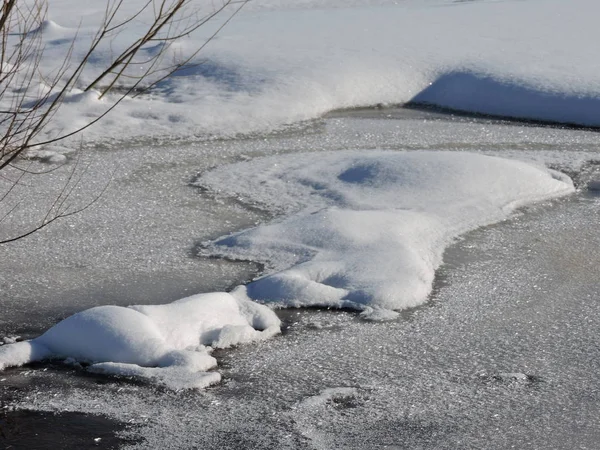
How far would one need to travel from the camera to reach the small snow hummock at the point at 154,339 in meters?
3.71

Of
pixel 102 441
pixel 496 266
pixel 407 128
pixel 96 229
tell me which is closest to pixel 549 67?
pixel 407 128

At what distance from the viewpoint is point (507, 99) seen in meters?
8.70

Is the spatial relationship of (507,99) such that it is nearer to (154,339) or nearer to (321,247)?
(321,247)

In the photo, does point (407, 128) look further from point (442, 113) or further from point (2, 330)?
point (2, 330)

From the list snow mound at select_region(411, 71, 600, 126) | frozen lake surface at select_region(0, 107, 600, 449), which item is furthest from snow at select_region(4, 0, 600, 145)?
frozen lake surface at select_region(0, 107, 600, 449)

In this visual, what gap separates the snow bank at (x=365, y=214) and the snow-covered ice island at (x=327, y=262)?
2cm

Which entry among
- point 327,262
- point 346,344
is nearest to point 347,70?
point 327,262

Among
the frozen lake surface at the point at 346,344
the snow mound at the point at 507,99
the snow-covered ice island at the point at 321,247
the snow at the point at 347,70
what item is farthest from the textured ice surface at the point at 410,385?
the snow mound at the point at 507,99

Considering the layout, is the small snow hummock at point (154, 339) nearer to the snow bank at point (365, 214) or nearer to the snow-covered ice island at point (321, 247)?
the snow-covered ice island at point (321, 247)

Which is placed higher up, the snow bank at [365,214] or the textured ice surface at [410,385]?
the snow bank at [365,214]

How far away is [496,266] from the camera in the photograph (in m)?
5.02

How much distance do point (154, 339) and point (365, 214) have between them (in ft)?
6.73

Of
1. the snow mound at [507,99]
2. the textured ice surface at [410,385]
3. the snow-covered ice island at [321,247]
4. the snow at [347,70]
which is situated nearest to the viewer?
the textured ice surface at [410,385]

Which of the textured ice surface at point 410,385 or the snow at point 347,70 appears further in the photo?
the snow at point 347,70
